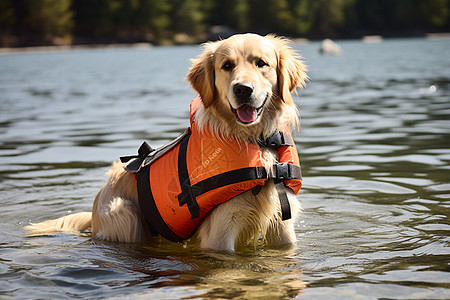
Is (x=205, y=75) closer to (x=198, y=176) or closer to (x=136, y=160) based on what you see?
(x=198, y=176)

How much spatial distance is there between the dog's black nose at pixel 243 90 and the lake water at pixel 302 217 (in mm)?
1290

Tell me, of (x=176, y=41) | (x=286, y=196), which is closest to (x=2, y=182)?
(x=286, y=196)

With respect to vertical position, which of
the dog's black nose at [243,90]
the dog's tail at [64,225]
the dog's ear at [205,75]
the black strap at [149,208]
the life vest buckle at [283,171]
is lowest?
the dog's tail at [64,225]

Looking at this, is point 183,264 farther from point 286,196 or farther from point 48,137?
point 48,137

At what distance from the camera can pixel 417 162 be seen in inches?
309

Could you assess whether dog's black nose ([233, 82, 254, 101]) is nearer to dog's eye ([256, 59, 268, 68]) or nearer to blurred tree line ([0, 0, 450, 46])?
dog's eye ([256, 59, 268, 68])

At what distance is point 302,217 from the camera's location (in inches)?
239

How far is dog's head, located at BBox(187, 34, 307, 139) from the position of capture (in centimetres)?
466

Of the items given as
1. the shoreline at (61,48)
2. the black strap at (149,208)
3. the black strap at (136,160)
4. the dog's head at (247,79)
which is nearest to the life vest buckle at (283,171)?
the dog's head at (247,79)

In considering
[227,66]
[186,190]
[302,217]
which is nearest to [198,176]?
[186,190]

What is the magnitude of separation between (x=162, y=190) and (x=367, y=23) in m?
117

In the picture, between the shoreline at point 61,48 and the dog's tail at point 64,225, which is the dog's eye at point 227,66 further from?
the shoreline at point 61,48

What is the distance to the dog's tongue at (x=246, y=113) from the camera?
4.65 m

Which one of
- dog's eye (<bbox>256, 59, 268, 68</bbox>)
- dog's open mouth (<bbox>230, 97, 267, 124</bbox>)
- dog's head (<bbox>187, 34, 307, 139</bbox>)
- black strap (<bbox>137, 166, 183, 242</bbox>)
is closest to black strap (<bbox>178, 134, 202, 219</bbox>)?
black strap (<bbox>137, 166, 183, 242</bbox>)
